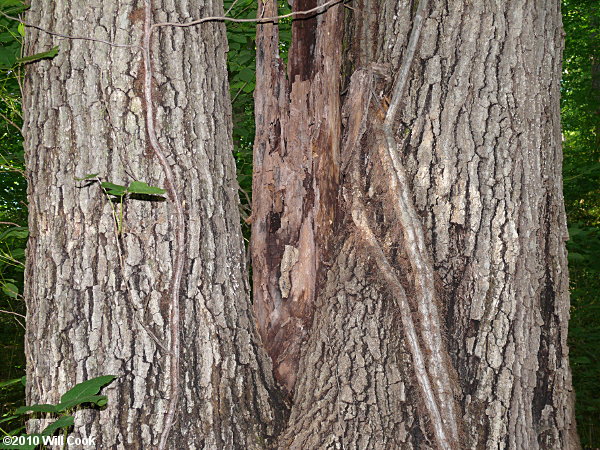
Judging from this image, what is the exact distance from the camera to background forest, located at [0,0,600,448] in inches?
103

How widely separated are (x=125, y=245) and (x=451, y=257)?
3.60 feet

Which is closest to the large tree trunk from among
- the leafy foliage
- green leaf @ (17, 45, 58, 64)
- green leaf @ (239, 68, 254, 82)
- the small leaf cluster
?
the small leaf cluster

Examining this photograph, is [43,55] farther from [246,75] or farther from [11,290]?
[246,75]

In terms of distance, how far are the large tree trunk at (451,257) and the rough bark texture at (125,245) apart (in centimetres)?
36

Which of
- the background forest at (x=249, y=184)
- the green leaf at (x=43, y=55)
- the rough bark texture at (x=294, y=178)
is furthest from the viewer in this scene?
the background forest at (x=249, y=184)

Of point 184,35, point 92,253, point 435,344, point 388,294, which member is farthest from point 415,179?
point 92,253

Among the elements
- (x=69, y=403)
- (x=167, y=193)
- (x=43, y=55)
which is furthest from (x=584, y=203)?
(x=69, y=403)

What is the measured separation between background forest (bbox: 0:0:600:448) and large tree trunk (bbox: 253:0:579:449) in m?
0.75

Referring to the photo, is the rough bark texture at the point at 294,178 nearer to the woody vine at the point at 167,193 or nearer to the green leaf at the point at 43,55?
the woody vine at the point at 167,193

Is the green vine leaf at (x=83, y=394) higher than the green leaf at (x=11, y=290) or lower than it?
lower

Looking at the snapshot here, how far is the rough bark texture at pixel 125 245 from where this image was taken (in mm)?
1640

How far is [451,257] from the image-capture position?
1767 millimetres

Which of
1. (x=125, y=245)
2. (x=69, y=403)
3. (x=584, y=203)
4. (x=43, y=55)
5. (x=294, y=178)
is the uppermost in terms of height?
(x=584, y=203)

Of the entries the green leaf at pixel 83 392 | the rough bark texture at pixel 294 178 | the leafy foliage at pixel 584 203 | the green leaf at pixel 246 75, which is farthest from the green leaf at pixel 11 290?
the leafy foliage at pixel 584 203
